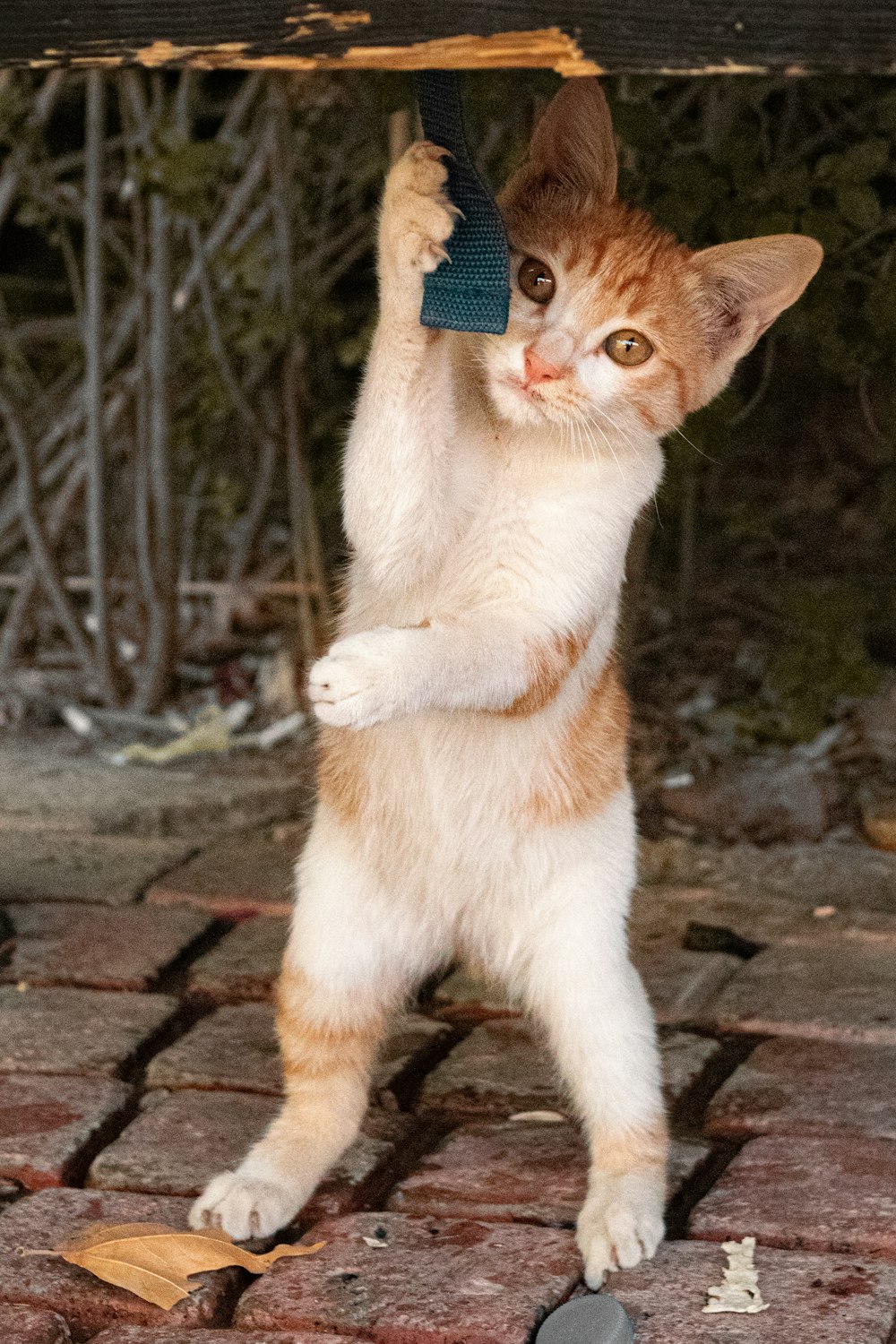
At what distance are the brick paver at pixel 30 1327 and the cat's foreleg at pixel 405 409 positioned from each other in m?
1.17

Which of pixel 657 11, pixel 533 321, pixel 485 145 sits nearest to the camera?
pixel 657 11

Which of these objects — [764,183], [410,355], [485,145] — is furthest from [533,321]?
[485,145]

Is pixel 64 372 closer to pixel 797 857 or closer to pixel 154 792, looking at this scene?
pixel 154 792

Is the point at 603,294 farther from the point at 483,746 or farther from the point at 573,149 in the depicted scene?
the point at 483,746

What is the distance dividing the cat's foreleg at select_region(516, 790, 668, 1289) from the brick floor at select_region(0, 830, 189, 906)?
134 cm

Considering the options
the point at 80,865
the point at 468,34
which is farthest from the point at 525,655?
the point at 80,865

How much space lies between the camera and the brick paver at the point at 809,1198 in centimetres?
242

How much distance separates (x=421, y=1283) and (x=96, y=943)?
137 cm

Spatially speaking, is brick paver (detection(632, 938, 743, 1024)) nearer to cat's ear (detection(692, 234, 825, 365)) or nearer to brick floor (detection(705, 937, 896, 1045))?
brick floor (detection(705, 937, 896, 1045))

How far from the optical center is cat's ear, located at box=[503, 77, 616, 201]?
8.60 ft

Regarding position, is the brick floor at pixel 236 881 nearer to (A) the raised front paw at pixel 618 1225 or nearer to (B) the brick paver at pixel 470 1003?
(B) the brick paver at pixel 470 1003

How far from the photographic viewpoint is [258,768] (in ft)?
15.3

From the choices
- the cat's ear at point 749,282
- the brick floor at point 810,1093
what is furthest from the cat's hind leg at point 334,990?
the cat's ear at point 749,282

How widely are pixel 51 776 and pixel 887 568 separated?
3132 mm
